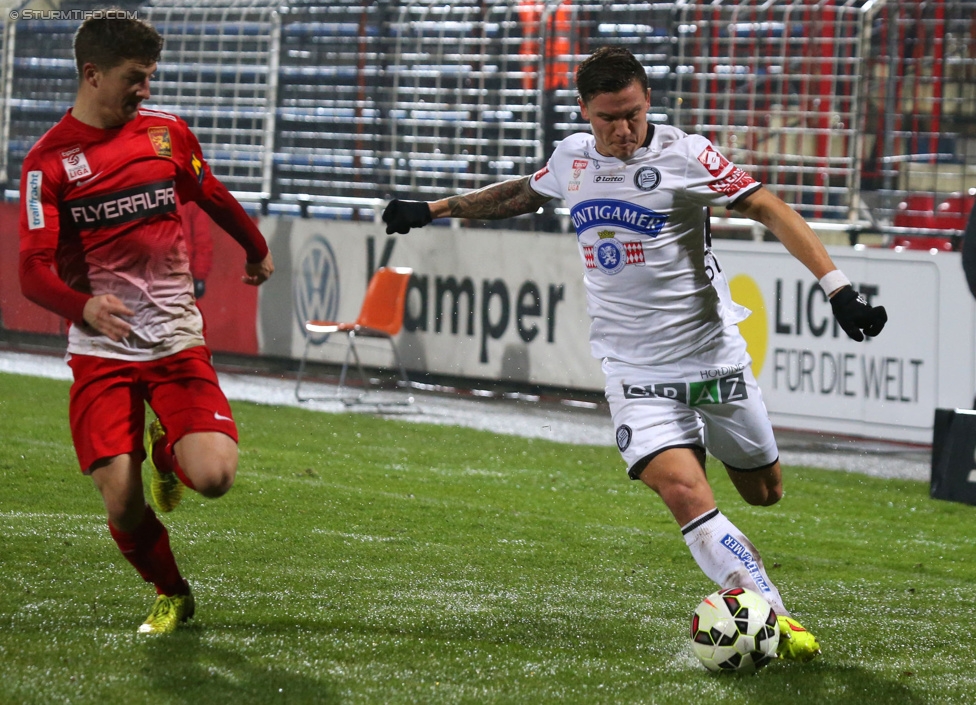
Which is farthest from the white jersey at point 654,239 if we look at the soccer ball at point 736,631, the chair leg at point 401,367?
the chair leg at point 401,367

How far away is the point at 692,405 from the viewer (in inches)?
190

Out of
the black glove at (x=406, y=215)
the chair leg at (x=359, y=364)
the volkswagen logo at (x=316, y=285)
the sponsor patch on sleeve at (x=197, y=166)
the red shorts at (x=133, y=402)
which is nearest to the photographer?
the red shorts at (x=133, y=402)

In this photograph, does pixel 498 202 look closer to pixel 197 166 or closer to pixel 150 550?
pixel 197 166

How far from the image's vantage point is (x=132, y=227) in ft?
15.5

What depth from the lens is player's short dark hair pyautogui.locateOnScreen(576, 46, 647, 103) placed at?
457 centimetres

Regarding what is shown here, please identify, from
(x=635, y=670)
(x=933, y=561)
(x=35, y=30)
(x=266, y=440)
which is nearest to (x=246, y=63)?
(x=35, y=30)

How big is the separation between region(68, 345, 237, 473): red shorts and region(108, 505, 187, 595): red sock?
25 cm

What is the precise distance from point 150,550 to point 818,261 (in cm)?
235

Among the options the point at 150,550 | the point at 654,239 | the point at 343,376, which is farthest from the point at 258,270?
the point at 343,376

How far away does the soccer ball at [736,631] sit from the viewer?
4.38 meters

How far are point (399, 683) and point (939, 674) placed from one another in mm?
1781

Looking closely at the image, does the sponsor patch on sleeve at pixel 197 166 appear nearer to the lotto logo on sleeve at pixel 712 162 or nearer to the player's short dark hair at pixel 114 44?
the player's short dark hair at pixel 114 44

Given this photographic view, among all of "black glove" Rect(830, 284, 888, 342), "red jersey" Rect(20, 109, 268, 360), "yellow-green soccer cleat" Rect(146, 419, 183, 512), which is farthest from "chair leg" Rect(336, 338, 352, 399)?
"black glove" Rect(830, 284, 888, 342)

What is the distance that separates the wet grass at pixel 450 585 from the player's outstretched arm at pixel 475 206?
57.3 inches
